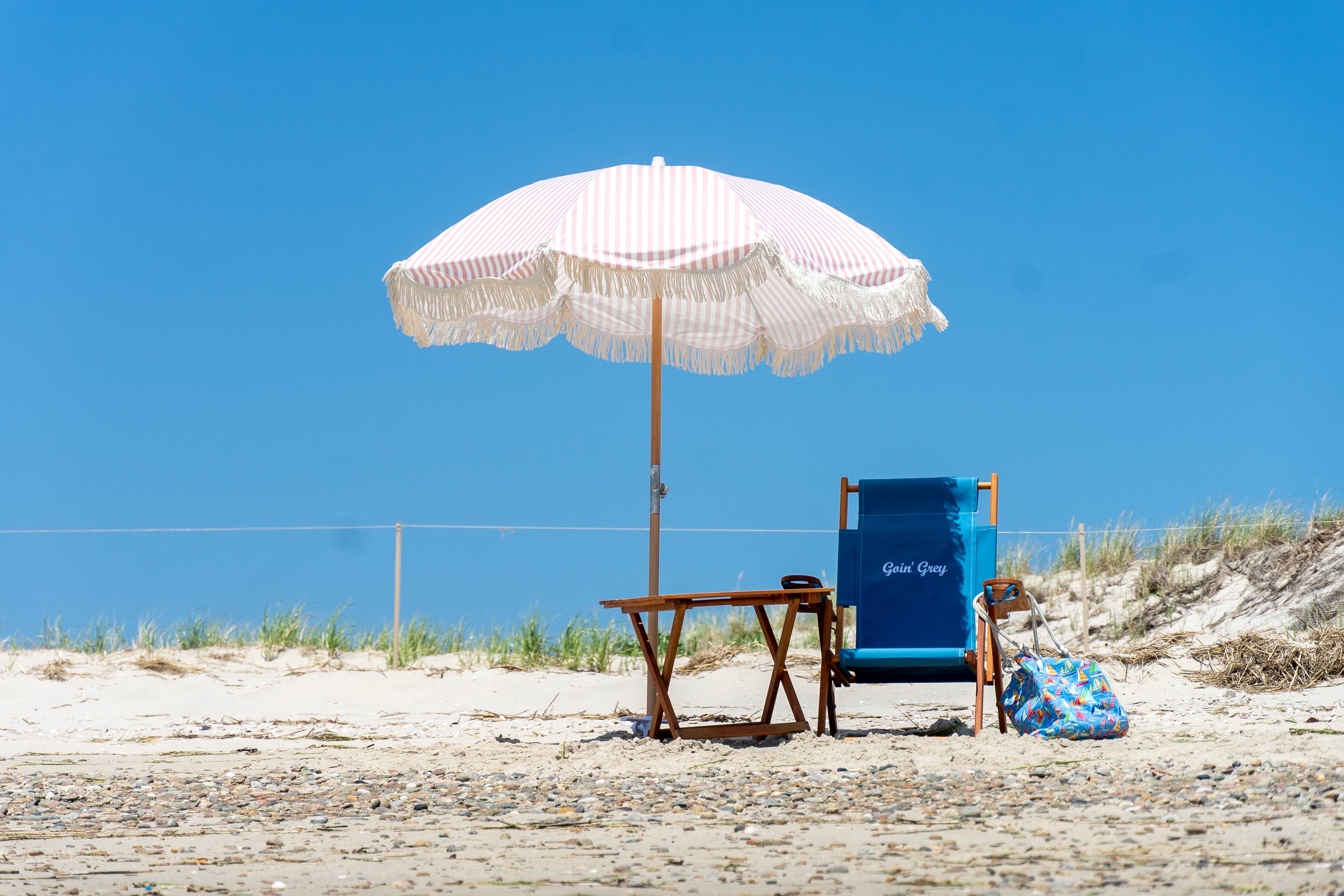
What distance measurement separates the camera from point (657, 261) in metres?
4.37

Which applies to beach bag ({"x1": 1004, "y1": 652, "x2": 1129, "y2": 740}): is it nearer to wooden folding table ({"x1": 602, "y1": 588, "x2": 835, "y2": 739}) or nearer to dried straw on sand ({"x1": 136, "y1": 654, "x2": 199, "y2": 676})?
wooden folding table ({"x1": 602, "y1": 588, "x2": 835, "y2": 739})

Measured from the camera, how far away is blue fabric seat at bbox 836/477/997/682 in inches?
195

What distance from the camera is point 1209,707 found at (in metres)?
5.80

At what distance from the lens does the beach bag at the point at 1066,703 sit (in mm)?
4555

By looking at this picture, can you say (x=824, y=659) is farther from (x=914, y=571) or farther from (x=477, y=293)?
(x=477, y=293)

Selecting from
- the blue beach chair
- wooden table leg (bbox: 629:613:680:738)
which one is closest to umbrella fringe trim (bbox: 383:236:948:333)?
the blue beach chair

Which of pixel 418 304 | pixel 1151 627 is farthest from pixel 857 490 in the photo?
pixel 1151 627

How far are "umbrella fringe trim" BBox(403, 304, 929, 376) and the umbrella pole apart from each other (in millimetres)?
620

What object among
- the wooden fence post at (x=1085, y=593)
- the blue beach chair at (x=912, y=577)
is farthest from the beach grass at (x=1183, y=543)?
the blue beach chair at (x=912, y=577)

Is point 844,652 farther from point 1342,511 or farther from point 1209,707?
point 1342,511

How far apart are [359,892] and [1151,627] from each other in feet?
24.0

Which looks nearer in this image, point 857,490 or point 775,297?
point 857,490

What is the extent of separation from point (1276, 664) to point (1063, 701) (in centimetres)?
242

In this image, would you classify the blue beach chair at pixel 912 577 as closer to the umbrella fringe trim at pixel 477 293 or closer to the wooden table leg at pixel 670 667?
the wooden table leg at pixel 670 667
